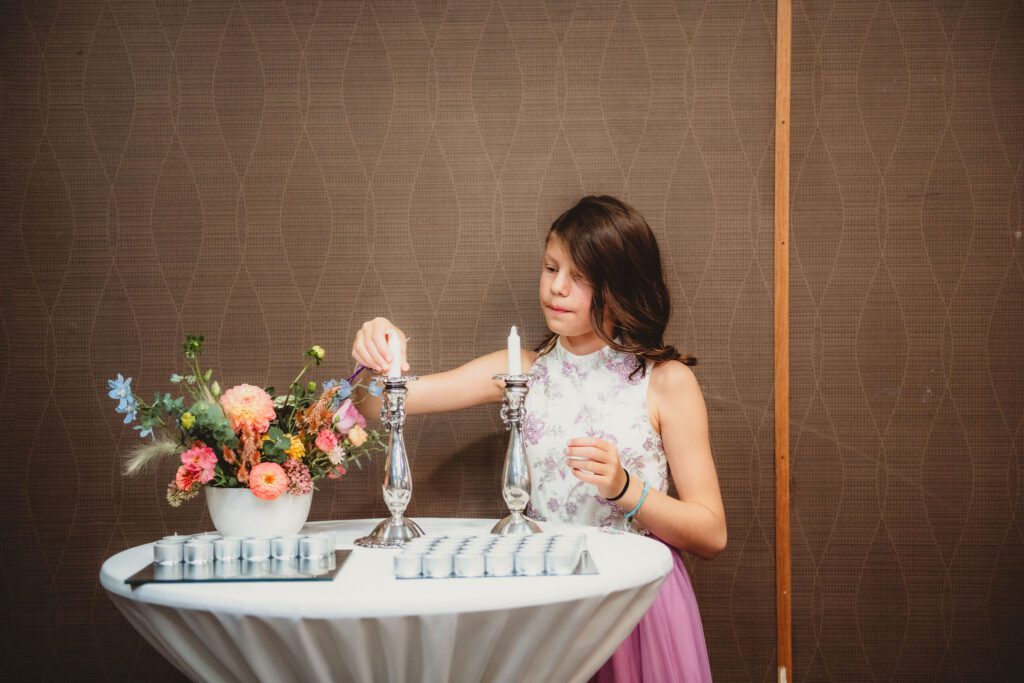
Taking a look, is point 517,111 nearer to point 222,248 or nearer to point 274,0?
point 274,0

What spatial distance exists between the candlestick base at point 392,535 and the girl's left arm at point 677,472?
31 cm

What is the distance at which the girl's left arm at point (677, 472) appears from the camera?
155 centimetres

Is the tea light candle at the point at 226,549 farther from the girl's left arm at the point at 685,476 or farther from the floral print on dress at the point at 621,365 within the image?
the floral print on dress at the point at 621,365

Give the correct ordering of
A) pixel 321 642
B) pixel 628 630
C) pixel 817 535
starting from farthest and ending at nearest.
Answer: pixel 817 535 < pixel 628 630 < pixel 321 642

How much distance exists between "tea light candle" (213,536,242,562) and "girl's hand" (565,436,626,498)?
0.58 meters

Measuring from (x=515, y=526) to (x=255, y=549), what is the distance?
0.46 metres

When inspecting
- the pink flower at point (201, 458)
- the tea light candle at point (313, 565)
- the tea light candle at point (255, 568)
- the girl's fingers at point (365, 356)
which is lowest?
the tea light candle at point (313, 565)

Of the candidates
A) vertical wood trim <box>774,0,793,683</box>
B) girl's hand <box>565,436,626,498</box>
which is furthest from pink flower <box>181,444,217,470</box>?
vertical wood trim <box>774,0,793,683</box>

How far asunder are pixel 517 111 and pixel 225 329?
3.06ft

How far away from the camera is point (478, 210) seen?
7.36 ft

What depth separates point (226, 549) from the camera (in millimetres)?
1256

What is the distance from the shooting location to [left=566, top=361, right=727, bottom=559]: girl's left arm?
155cm

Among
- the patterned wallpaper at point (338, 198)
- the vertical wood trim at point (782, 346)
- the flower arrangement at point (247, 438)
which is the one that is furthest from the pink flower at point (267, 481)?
the vertical wood trim at point (782, 346)

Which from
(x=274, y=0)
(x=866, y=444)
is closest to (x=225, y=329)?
(x=274, y=0)
